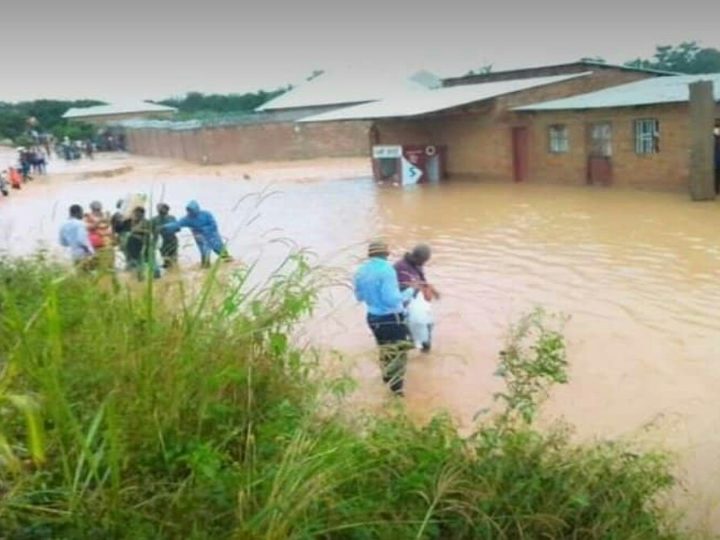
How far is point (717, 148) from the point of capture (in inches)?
788

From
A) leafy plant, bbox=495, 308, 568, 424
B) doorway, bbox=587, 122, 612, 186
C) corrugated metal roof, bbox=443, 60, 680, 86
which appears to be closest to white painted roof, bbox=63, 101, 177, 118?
corrugated metal roof, bbox=443, 60, 680, 86

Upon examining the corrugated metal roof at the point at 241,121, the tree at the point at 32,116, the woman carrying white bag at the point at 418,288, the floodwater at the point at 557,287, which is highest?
the tree at the point at 32,116

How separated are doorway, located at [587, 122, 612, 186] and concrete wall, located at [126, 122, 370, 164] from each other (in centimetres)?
1964

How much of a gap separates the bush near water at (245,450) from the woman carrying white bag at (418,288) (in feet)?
10.9

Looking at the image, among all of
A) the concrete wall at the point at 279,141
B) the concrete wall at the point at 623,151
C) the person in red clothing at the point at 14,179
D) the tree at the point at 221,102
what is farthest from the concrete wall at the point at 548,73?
the tree at the point at 221,102

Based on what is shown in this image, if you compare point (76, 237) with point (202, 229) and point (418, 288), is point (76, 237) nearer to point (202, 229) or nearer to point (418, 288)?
point (202, 229)

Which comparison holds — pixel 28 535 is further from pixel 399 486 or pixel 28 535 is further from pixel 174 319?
pixel 399 486

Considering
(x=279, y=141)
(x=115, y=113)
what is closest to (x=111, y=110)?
(x=115, y=113)

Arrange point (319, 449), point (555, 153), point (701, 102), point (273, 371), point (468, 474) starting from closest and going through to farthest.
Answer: point (319, 449), point (468, 474), point (273, 371), point (701, 102), point (555, 153)

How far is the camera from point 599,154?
2436 cm

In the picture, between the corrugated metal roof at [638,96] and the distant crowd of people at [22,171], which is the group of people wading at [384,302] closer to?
the corrugated metal roof at [638,96]

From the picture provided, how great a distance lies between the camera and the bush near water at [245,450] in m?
3.63

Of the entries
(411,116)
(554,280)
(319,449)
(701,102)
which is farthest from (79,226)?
(411,116)

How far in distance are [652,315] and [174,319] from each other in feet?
25.4
